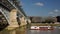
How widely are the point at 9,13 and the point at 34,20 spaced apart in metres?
104

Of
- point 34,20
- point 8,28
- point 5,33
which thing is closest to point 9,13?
point 8,28

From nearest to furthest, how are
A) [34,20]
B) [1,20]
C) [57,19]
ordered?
[1,20], [34,20], [57,19]

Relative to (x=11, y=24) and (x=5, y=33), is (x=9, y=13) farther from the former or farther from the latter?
(x=5, y=33)

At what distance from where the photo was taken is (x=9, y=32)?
97.3 ft

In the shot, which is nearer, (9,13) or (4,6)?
(4,6)

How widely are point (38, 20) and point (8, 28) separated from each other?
110 meters

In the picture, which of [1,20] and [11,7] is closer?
[11,7]

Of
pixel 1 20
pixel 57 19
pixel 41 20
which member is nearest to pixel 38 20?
pixel 41 20

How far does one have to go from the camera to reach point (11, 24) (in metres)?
32.7

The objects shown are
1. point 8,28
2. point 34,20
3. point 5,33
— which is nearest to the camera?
point 5,33

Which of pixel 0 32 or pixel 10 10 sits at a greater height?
pixel 10 10

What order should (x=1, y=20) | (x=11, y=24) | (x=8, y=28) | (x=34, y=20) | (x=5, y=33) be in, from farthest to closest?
(x=34, y=20)
(x=1, y=20)
(x=11, y=24)
(x=8, y=28)
(x=5, y=33)

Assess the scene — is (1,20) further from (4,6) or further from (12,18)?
(4,6)

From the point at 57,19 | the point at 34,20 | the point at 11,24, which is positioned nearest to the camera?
the point at 11,24
